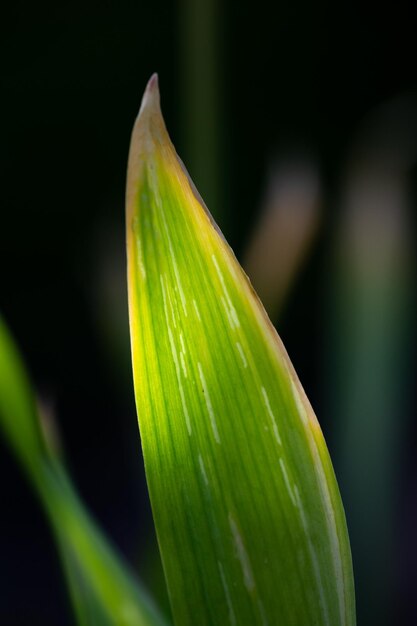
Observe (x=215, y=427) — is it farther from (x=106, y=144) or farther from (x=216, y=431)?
(x=106, y=144)

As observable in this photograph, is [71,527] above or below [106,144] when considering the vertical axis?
below

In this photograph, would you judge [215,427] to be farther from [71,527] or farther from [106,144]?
[106,144]

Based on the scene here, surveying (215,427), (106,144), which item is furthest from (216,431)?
(106,144)

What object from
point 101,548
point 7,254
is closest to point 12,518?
point 7,254

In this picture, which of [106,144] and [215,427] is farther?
[106,144]

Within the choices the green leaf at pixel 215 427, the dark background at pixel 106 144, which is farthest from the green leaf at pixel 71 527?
the dark background at pixel 106 144

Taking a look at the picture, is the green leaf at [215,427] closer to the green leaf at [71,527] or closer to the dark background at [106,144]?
the green leaf at [71,527]
